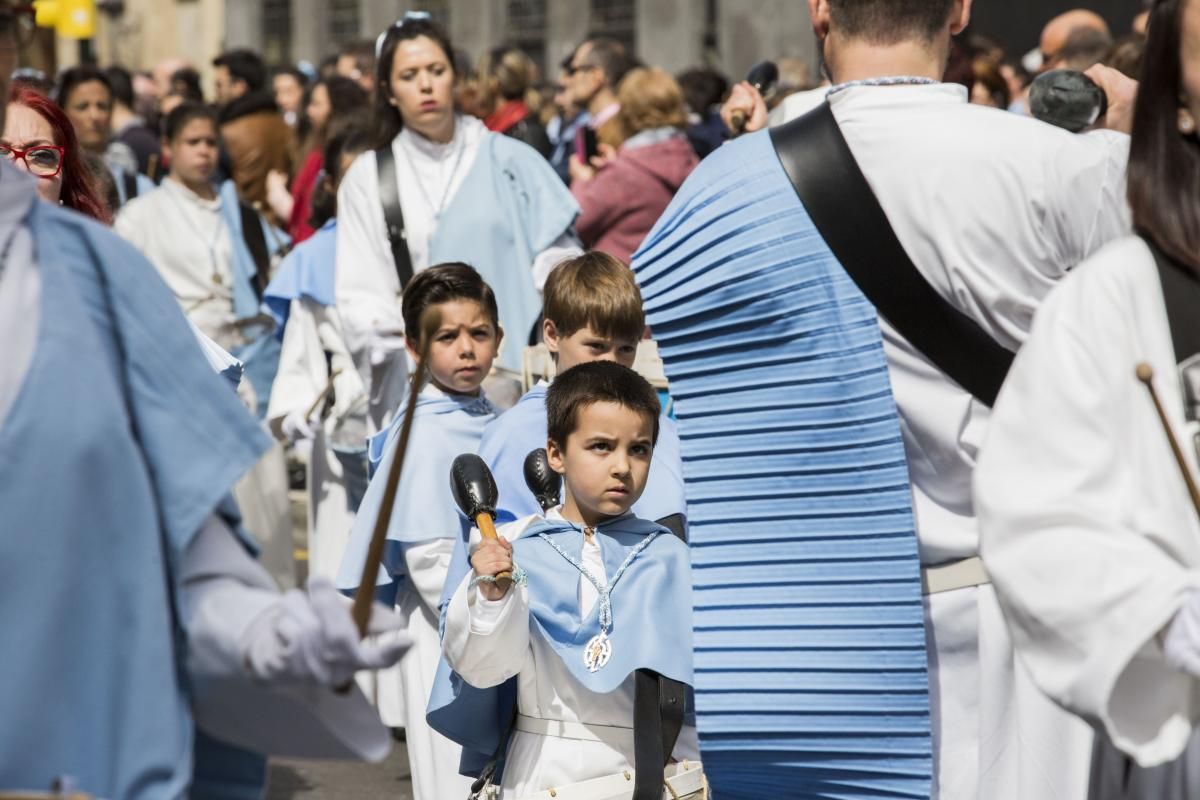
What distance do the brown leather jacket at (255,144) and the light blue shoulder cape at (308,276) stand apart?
10.2 feet

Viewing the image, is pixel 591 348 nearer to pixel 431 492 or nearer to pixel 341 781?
pixel 431 492

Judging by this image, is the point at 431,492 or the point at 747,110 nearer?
the point at 431,492

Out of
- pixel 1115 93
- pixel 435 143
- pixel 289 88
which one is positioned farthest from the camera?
pixel 289 88

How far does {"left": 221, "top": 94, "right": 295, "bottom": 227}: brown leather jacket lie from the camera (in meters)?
11.1

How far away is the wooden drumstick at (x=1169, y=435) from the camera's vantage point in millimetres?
2496

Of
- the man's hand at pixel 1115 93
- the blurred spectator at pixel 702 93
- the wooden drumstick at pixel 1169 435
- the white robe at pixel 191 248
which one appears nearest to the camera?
the wooden drumstick at pixel 1169 435

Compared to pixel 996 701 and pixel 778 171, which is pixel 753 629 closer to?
pixel 996 701

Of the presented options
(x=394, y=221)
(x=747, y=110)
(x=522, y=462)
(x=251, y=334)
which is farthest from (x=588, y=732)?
(x=251, y=334)

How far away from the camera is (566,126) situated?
41.5ft

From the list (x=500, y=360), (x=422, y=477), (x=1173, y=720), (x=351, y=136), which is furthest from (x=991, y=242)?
(x=351, y=136)

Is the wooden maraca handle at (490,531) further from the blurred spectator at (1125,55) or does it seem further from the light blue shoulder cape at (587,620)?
the blurred spectator at (1125,55)

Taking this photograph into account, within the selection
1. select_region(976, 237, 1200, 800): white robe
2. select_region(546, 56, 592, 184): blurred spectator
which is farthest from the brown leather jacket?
select_region(976, 237, 1200, 800): white robe

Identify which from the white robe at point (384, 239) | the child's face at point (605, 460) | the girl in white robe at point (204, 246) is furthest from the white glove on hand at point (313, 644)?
the girl in white robe at point (204, 246)

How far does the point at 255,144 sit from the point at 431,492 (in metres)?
6.47
